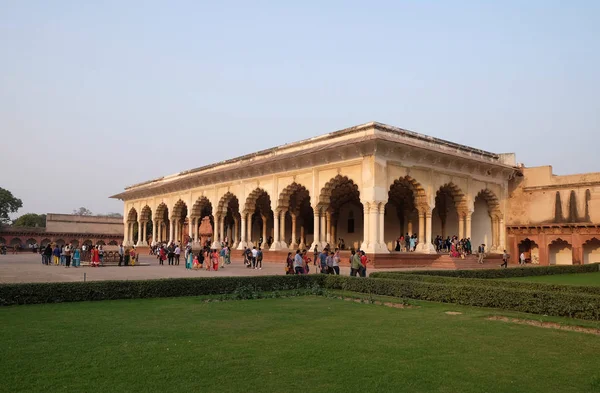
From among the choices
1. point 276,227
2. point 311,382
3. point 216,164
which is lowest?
point 311,382

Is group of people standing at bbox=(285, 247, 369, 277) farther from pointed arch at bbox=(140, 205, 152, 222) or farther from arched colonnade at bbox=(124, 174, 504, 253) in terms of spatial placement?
pointed arch at bbox=(140, 205, 152, 222)

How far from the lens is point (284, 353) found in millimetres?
5934

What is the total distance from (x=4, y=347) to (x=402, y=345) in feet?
15.2

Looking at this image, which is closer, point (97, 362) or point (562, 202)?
point (97, 362)

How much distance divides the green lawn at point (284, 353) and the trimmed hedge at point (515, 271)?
23.2 ft

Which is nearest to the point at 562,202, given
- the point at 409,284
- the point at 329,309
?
the point at 409,284

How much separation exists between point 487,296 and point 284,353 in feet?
18.7

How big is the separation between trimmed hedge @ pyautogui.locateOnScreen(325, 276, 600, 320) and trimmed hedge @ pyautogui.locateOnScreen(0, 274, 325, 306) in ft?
4.88

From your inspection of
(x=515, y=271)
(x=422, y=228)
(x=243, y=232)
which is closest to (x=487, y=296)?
(x=515, y=271)

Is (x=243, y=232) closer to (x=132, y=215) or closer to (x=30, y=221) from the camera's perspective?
(x=132, y=215)

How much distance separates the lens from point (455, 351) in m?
6.13

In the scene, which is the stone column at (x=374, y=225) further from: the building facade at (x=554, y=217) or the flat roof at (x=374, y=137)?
the building facade at (x=554, y=217)

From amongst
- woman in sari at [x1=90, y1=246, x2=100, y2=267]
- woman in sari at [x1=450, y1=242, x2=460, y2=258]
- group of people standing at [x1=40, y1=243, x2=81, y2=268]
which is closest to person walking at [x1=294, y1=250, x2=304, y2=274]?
woman in sari at [x1=450, y1=242, x2=460, y2=258]

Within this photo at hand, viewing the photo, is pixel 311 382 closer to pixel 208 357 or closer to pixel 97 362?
pixel 208 357
